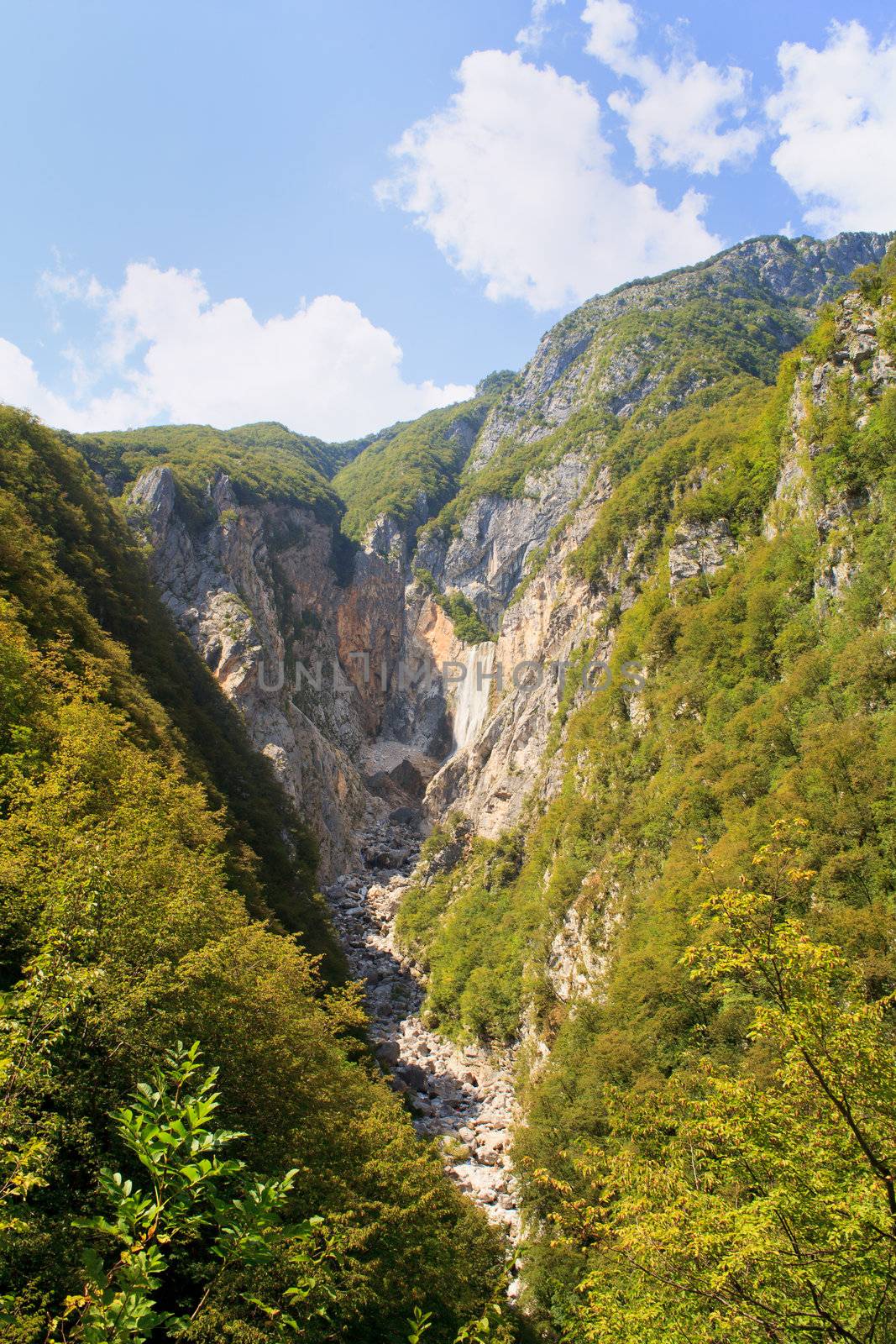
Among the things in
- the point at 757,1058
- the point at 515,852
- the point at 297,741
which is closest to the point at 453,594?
the point at 297,741

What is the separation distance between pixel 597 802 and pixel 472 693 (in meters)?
43.7

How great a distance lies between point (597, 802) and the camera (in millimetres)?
40812

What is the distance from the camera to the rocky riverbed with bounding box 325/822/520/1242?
2605 cm

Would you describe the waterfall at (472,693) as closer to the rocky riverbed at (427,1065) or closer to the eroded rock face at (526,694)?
the eroded rock face at (526,694)

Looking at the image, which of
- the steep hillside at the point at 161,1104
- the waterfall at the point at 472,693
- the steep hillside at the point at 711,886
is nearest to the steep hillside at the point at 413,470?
the waterfall at the point at 472,693

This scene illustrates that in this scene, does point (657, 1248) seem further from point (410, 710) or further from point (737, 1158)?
point (410, 710)

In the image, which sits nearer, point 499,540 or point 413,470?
point 499,540

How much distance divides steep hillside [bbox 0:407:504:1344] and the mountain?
267 millimetres

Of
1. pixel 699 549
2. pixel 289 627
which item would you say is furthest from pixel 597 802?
pixel 289 627

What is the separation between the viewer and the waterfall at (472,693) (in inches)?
3157

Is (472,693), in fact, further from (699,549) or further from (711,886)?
(711,886)

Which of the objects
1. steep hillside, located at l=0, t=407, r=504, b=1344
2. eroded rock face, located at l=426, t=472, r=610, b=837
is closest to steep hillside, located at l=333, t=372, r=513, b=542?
eroded rock face, located at l=426, t=472, r=610, b=837

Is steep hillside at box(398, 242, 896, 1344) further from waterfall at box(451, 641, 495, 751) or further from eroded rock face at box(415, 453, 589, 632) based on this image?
eroded rock face at box(415, 453, 589, 632)

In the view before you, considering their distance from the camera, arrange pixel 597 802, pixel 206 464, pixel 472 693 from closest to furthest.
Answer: pixel 597 802 < pixel 206 464 < pixel 472 693
